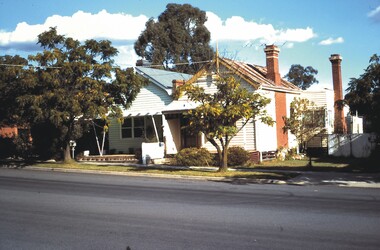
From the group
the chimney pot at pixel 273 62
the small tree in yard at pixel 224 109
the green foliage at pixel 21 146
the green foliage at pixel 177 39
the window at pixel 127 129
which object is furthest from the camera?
the green foliage at pixel 177 39

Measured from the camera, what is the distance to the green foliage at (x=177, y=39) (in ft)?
180

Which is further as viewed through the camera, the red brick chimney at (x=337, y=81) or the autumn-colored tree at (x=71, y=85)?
the red brick chimney at (x=337, y=81)

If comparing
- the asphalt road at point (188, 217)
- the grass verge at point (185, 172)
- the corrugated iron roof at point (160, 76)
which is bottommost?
the asphalt road at point (188, 217)

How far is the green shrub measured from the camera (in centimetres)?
2314

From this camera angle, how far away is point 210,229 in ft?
26.7

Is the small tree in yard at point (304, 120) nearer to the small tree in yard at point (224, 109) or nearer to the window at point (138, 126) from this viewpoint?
the small tree in yard at point (224, 109)

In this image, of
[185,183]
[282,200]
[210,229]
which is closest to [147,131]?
[185,183]

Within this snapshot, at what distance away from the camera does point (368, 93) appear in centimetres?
1622

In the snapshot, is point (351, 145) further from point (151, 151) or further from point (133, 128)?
point (133, 128)

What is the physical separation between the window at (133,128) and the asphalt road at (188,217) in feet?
48.8

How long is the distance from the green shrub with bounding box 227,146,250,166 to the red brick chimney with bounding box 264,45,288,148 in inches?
169

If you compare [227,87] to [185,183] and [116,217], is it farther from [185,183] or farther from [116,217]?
[116,217]

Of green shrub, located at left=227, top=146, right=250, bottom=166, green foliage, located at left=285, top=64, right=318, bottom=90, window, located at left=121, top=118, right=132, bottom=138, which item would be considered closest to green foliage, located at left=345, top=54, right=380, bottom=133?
green shrub, located at left=227, top=146, right=250, bottom=166

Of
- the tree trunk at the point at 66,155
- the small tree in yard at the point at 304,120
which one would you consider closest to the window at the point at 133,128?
the tree trunk at the point at 66,155
